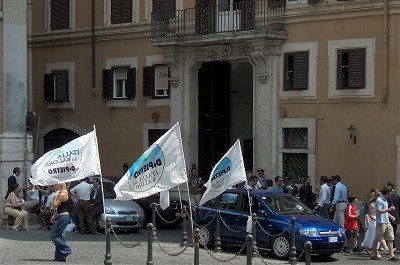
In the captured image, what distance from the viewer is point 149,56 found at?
37375mm

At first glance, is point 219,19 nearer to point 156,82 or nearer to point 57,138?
point 156,82

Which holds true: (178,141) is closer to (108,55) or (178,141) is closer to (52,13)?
(108,55)

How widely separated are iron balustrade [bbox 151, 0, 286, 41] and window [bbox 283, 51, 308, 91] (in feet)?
3.21

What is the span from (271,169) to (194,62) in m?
4.89

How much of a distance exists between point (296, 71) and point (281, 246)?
10.4 meters

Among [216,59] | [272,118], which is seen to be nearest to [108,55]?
[216,59]

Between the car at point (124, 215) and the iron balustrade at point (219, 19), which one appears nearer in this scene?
the car at point (124, 215)

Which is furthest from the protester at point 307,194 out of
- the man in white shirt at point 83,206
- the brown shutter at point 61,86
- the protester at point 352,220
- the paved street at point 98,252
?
the brown shutter at point 61,86

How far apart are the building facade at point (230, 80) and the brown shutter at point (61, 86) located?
0.05 m

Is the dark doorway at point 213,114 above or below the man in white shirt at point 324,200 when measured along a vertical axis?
above

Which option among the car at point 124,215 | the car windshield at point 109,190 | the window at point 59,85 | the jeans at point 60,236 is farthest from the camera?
the window at point 59,85

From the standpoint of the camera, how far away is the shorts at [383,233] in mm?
24625

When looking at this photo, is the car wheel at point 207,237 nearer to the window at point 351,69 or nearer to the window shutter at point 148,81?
the window at point 351,69

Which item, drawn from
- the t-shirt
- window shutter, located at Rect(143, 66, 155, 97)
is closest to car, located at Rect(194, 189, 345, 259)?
the t-shirt
